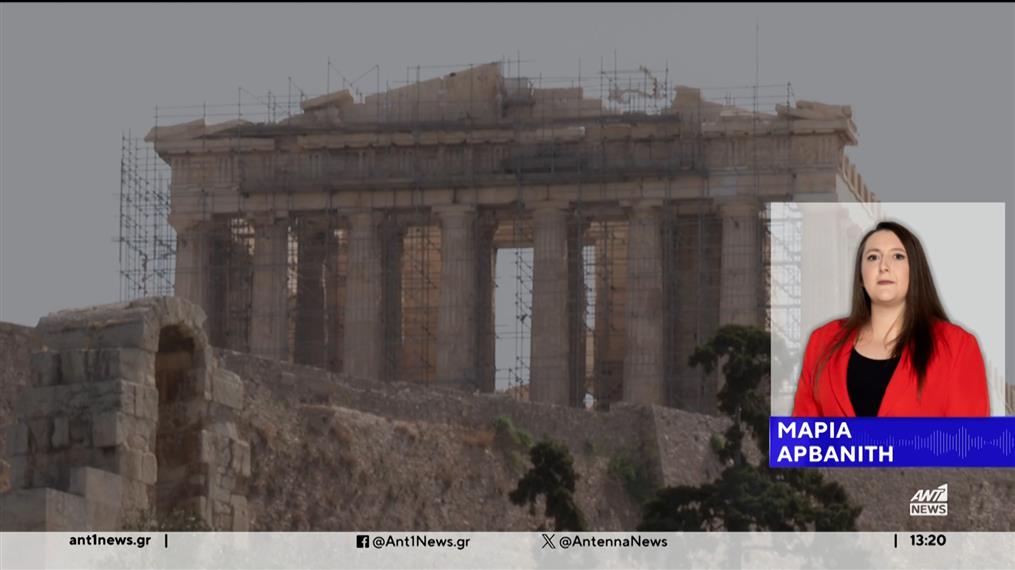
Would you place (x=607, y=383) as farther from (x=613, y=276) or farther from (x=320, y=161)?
(x=320, y=161)

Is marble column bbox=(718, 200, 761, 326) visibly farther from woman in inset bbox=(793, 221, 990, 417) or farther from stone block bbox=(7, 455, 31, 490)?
woman in inset bbox=(793, 221, 990, 417)

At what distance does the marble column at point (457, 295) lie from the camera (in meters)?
65.1

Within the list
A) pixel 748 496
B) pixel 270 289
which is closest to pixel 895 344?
pixel 748 496

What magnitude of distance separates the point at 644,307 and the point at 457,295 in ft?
11.3

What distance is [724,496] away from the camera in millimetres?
45625

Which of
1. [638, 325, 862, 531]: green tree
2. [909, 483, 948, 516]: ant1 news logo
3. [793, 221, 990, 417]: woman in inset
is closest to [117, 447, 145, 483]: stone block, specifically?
[793, 221, 990, 417]: woman in inset

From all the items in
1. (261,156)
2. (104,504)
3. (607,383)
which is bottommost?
(104,504)

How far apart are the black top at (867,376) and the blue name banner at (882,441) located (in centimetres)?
52

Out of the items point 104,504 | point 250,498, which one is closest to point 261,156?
point 250,498

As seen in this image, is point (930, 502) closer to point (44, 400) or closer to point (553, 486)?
point (553, 486)

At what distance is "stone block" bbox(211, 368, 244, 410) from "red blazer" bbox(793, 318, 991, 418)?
31.8 feet

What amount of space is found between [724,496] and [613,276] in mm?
23188

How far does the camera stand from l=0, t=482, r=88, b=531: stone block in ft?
96.6

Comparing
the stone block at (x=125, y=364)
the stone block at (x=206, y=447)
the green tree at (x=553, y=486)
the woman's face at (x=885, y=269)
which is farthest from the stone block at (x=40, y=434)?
the green tree at (x=553, y=486)
